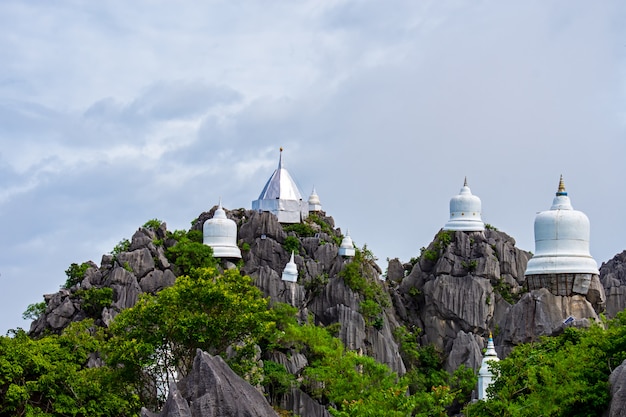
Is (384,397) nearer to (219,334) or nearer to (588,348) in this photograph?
(588,348)

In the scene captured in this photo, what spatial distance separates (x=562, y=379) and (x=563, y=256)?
76.1 feet

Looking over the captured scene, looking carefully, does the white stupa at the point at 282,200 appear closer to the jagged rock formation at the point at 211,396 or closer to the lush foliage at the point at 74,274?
the lush foliage at the point at 74,274

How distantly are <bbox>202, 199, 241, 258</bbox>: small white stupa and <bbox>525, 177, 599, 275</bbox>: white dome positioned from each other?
19741 mm

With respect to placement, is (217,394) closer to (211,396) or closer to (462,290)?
(211,396)

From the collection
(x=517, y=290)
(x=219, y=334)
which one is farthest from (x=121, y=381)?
(x=517, y=290)

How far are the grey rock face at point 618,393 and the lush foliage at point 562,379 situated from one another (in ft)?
1.68

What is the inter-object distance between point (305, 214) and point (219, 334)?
3672 centimetres

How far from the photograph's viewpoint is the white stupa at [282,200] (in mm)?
86812

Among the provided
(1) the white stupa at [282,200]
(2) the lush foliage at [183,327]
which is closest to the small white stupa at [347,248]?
(1) the white stupa at [282,200]

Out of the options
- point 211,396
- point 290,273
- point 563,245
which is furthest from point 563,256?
point 211,396

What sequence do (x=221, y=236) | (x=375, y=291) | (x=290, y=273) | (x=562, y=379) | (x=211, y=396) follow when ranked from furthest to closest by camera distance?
(x=221, y=236), (x=375, y=291), (x=290, y=273), (x=562, y=379), (x=211, y=396)

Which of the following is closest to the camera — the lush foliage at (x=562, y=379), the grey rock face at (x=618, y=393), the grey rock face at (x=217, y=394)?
the grey rock face at (x=618, y=393)

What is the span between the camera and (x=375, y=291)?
75438 mm

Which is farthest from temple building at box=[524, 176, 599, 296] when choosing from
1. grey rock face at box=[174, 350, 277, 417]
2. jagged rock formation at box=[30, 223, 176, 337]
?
grey rock face at box=[174, 350, 277, 417]
